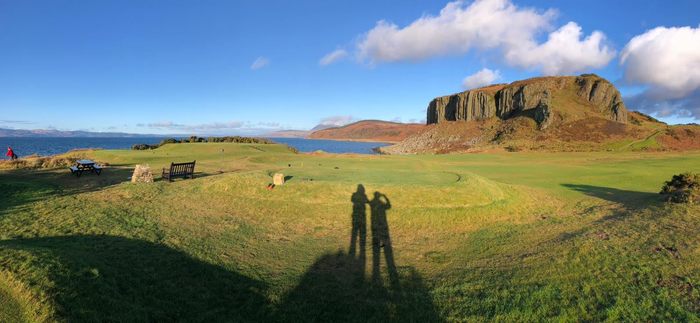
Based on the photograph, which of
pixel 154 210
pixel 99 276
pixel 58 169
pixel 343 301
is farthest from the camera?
pixel 58 169

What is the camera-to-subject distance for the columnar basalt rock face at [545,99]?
346 ft

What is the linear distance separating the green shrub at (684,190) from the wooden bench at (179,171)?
23.5 m

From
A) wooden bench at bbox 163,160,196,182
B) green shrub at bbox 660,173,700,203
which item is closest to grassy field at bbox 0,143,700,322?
green shrub at bbox 660,173,700,203

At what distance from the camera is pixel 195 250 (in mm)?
9305

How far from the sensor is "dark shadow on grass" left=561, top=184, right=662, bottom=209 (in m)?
15.1

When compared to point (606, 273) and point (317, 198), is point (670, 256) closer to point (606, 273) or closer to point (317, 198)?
point (606, 273)

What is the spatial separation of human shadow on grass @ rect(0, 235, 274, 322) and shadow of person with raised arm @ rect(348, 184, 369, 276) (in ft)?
11.3

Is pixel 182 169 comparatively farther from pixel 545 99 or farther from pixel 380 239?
pixel 545 99

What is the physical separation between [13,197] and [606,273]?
19.7m

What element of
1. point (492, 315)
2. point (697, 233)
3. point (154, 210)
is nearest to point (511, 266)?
point (492, 315)

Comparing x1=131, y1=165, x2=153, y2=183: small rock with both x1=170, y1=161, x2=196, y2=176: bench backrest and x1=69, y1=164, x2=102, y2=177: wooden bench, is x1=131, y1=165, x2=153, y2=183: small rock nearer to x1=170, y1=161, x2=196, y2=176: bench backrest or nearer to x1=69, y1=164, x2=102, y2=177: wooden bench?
x1=170, y1=161, x2=196, y2=176: bench backrest

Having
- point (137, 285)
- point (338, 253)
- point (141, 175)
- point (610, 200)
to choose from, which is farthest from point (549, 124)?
point (137, 285)

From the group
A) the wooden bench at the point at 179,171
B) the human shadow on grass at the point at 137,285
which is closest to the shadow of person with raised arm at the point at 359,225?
the human shadow on grass at the point at 137,285

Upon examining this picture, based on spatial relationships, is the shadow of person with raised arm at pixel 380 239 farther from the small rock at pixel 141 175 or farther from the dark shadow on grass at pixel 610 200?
the small rock at pixel 141 175
